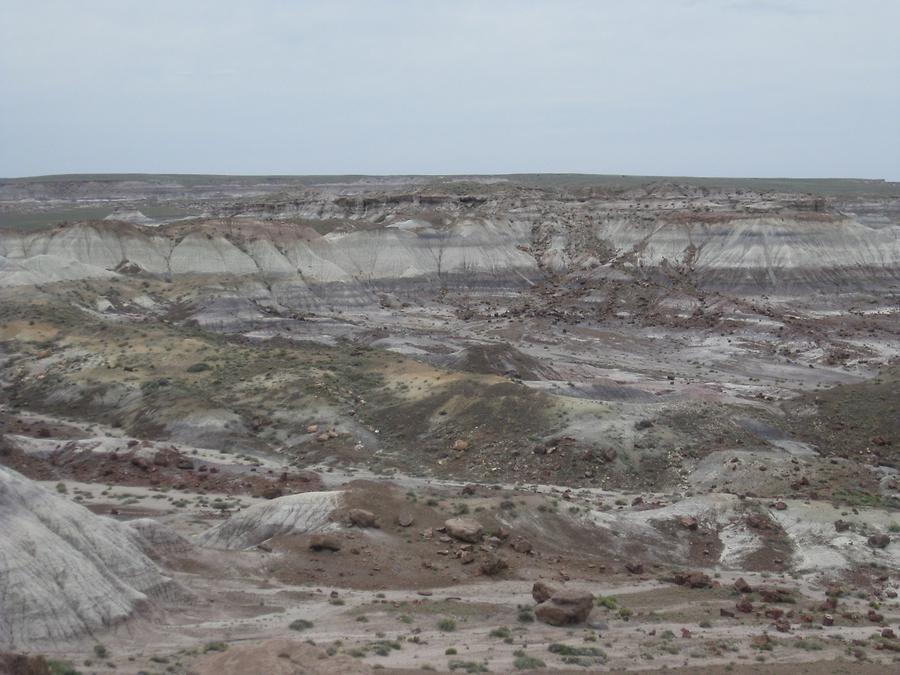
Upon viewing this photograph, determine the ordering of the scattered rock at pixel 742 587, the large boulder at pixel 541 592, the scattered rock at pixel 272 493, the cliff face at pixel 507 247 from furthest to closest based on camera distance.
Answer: the cliff face at pixel 507 247 < the scattered rock at pixel 272 493 < the scattered rock at pixel 742 587 < the large boulder at pixel 541 592

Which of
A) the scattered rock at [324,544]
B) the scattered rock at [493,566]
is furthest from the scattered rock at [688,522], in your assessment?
the scattered rock at [324,544]

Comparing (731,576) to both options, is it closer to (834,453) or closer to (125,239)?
(834,453)

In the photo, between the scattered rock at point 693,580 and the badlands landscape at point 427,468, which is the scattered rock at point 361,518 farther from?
the scattered rock at point 693,580

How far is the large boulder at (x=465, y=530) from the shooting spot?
26.8 m

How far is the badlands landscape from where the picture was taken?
1945 centimetres

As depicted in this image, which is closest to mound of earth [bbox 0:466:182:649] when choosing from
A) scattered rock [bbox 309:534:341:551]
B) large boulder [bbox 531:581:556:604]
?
scattered rock [bbox 309:534:341:551]

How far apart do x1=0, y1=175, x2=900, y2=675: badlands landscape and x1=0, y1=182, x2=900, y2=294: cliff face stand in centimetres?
67

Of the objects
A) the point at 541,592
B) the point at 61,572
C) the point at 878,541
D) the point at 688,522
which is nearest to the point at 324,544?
the point at 541,592

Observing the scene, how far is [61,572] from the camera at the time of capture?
18.7m

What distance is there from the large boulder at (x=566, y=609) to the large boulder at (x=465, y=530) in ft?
17.8

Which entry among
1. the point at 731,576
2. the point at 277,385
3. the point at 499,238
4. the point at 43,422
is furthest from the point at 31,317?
the point at 499,238

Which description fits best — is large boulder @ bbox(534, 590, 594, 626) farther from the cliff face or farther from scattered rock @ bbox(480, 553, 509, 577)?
the cliff face

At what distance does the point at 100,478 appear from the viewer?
121 ft

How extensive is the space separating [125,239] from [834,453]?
266 feet
